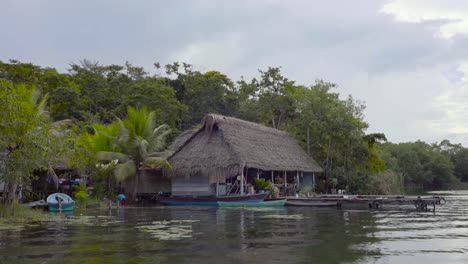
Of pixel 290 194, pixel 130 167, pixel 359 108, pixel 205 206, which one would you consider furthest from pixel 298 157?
pixel 130 167

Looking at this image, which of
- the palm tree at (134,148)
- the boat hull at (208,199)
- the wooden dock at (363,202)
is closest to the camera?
the wooden dock at (363,202)

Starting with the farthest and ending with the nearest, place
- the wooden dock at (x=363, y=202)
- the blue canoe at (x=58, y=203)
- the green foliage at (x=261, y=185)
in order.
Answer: the green foliage at (x=261, y=185) < the wooden dock at (x=363, y=202) < the blue canoe at (x=58, y=203)

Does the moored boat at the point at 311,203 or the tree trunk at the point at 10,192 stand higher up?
the tree trunk at the point at 10,192

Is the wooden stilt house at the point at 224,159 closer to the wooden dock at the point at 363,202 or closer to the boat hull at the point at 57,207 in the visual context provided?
the wooden dock at the point at 363,202

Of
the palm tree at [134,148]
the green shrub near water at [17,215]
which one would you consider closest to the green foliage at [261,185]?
the palm tree at [134,148]

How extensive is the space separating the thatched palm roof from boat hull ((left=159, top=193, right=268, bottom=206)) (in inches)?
46.8

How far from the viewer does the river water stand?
319 inches

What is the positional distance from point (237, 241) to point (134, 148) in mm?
13543

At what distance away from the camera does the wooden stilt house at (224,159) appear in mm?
21844

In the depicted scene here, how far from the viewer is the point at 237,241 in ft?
33.1

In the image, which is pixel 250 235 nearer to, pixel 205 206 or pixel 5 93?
pixel 5 93

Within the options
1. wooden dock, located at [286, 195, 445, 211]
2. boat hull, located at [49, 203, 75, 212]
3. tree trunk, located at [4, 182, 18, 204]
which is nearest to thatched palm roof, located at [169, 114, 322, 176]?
wooden dock, located at [286, 195, 445, 211]

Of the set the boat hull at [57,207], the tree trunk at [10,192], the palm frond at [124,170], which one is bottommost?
the boat hull at [57,207]

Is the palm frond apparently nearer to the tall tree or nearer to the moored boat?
the tall tree
